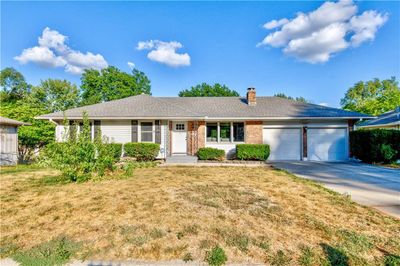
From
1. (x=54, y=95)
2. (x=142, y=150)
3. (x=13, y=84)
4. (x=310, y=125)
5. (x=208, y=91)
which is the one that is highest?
(x=13, y=84)

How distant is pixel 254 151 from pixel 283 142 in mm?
2404

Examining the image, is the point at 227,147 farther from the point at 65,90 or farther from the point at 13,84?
the point at 13,84

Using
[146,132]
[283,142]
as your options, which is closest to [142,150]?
[146,132]

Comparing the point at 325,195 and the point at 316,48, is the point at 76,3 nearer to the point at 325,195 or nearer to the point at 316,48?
the point at 325,195

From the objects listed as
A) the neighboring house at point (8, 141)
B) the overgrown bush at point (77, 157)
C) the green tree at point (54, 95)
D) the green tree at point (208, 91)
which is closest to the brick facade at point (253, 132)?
the overgrown bush at point (77, 157)

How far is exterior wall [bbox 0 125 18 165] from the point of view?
12.2 meters

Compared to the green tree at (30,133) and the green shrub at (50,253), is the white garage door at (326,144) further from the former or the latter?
the green tree at (30,133)

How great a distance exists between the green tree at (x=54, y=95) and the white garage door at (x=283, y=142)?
2650 centimetres

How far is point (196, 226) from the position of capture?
3.38 metres

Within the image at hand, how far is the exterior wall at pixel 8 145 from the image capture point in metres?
12.2

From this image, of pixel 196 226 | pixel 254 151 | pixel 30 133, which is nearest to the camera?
pixel 196 226

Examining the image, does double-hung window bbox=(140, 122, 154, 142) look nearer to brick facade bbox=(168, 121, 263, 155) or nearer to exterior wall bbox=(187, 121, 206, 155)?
brick facade bbox=(168, 121, 263, 155)

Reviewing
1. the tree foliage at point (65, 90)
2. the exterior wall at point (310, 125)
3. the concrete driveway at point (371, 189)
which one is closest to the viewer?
the concrete driveway at point (371, 189)

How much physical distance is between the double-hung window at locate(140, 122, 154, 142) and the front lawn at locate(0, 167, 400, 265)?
6957mm
